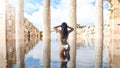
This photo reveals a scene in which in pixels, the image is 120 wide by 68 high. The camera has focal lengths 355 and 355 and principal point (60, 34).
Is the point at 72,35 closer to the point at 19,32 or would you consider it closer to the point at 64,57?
the point at 64,57

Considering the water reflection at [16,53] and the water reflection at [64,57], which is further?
the water reflection at [16,53]

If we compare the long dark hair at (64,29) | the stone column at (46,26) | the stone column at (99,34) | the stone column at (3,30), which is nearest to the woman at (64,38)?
the long dark hair at (64,29)

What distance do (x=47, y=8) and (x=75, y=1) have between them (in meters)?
0.39

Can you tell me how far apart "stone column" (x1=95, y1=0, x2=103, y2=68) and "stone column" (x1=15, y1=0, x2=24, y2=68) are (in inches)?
40.4

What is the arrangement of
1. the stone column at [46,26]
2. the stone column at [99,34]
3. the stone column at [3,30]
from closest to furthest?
the stone column at [99,34] < the stone column at [46,26] < the stone column at [3,30]

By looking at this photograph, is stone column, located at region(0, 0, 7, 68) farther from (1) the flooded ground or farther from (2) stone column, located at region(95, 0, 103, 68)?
(2) stone column, located at region(95, 0, 103, 68)

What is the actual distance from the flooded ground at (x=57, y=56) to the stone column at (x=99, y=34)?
0.05m

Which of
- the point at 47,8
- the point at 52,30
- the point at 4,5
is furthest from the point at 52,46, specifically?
the point at 4,5

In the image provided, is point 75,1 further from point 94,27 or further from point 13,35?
point 13,35

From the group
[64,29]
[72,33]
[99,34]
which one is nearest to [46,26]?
[64,29]

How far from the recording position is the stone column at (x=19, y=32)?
16.1 feet

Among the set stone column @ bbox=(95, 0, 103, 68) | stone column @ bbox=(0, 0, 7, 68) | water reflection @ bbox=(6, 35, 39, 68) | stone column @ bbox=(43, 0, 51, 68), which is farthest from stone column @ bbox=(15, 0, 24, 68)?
stone column @ bbox=(95, 0, 103, 68)

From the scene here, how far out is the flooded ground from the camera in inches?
189

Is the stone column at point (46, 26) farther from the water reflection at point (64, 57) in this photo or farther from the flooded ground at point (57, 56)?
the water reflection at point (64, 57)
